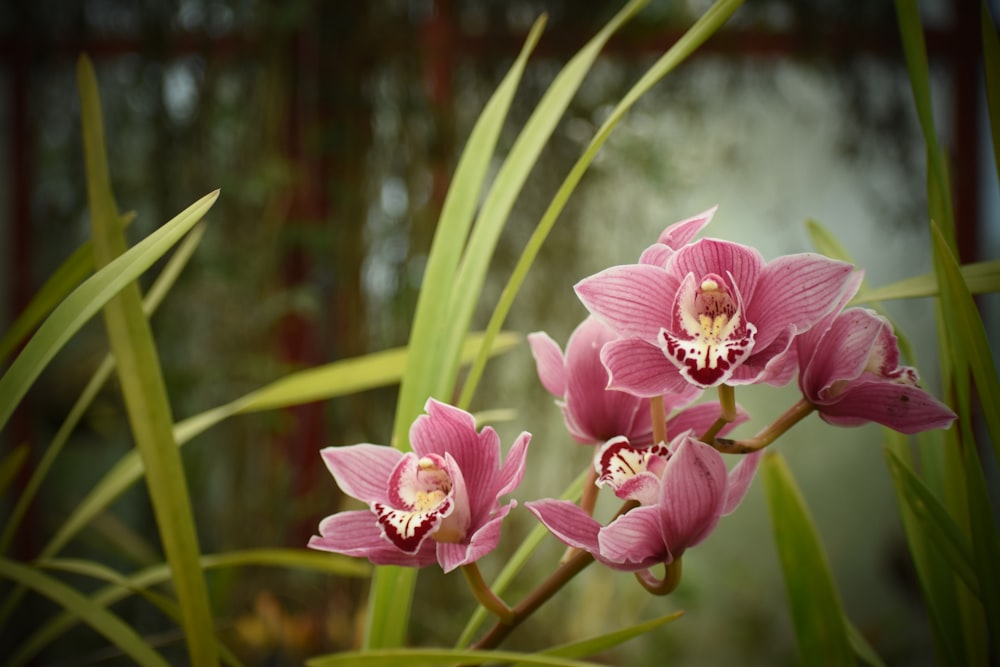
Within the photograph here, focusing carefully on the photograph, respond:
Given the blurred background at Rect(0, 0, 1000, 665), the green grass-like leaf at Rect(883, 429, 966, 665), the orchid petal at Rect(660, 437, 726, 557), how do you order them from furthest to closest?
1. the blurred background at Rect(0, 0, 1000, 665)
2. the green grass-like leaf at Rect(883, 429, 966, 665)
3. the orchid petal at Rect(660, 437, 726, 557)

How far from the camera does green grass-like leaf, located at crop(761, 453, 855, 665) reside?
33 centimetres

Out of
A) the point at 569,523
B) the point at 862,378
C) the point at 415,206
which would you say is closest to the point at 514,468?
the point at 569,523

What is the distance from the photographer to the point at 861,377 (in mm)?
269

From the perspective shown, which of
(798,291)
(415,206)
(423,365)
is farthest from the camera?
(415,206)

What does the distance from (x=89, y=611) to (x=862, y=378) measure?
15.9 inches

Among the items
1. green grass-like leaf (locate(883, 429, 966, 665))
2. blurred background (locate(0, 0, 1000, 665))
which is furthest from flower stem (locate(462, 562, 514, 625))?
blurred background (locate(0, 0, 1000, 665))

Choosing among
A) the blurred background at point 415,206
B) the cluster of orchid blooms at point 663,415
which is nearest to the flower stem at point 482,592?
the cluster of orchid blooms at point 663,415

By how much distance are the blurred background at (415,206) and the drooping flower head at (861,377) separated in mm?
1184

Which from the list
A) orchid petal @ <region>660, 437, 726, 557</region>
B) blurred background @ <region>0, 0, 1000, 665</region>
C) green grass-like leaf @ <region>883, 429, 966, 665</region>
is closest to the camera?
orchid petal @ <region>660, 437, 726, 557</region>

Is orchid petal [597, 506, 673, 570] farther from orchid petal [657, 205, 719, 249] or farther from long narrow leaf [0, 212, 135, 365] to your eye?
long narrow leaf [0, 212, 135, 365]

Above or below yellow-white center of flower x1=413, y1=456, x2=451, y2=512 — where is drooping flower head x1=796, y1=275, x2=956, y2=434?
above

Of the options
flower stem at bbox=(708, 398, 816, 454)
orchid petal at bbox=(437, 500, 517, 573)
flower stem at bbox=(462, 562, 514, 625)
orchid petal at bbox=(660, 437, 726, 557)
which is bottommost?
flower stem at bbox=(462, 562, 514, 625)

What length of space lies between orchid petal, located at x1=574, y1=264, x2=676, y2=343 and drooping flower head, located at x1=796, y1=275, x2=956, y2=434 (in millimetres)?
60

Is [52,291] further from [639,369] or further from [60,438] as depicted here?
[639,369]
